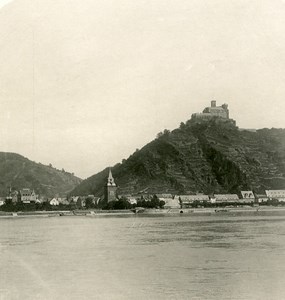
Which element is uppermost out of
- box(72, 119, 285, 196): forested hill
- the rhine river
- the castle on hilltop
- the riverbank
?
the castle on hilltop

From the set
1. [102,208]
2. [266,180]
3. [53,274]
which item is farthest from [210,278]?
[266,180]

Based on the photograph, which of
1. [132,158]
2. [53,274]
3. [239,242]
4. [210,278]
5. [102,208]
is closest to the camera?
[210,278]

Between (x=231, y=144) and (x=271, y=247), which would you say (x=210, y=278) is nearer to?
(x=271, y=247)

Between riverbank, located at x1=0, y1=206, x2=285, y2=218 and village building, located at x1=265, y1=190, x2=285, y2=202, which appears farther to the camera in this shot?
village building, located at x1=265, y1=190, x2=285, y2=202

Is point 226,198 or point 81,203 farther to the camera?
point 226,198

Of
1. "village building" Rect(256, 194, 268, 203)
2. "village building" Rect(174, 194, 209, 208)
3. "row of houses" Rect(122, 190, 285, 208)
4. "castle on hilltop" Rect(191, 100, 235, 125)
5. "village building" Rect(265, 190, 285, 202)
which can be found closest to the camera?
"row of houses" Rect(122, 190, 285, 208)

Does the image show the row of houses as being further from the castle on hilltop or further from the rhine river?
the rhine river

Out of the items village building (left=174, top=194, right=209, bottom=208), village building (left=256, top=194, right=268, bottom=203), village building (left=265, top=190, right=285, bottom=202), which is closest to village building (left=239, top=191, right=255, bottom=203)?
village building (left=256, top=194, right=268, bottom=203)

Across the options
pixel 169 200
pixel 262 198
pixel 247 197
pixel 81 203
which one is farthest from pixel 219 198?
pixel 81 203

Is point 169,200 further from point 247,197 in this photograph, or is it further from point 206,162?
point 206,162
